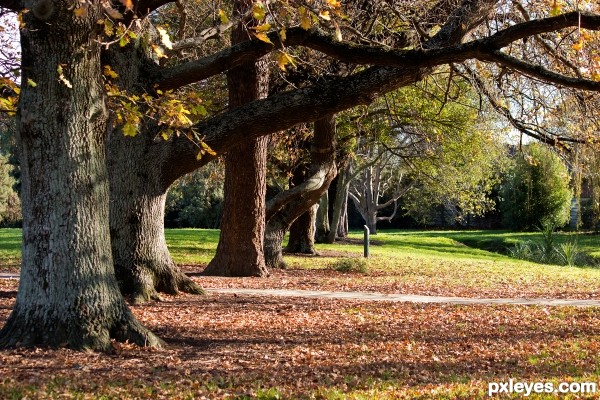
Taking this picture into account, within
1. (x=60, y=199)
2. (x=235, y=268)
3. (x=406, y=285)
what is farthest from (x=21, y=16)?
(x=406, y=285)

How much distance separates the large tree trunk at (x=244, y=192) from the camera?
47.4 ft

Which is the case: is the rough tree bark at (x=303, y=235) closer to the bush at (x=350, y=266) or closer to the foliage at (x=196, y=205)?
the bush at (x=350, y=266)

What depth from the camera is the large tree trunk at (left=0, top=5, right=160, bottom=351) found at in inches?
272

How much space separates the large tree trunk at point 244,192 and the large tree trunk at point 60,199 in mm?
7173

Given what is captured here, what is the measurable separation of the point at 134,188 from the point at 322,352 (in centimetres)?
435

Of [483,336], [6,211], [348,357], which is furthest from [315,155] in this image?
[6,211]

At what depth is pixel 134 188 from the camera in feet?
34.4

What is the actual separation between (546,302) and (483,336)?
3922 millimetres

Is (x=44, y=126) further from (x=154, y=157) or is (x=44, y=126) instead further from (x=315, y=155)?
(x=315, y=155)

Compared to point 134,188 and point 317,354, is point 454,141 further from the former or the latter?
point 317,354

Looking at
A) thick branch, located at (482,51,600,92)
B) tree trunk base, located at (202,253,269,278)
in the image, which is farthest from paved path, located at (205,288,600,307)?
thick branch, located at (482,51,600,92)

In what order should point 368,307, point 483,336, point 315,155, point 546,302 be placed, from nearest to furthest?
point 483,336, point 368,307, point 546,302, point 315,155

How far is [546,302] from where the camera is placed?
1224 cm

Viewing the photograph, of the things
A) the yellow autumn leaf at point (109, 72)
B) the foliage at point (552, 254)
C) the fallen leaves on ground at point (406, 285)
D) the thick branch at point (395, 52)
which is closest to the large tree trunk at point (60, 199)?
the yellow autumn leaf at point (109, 72)
